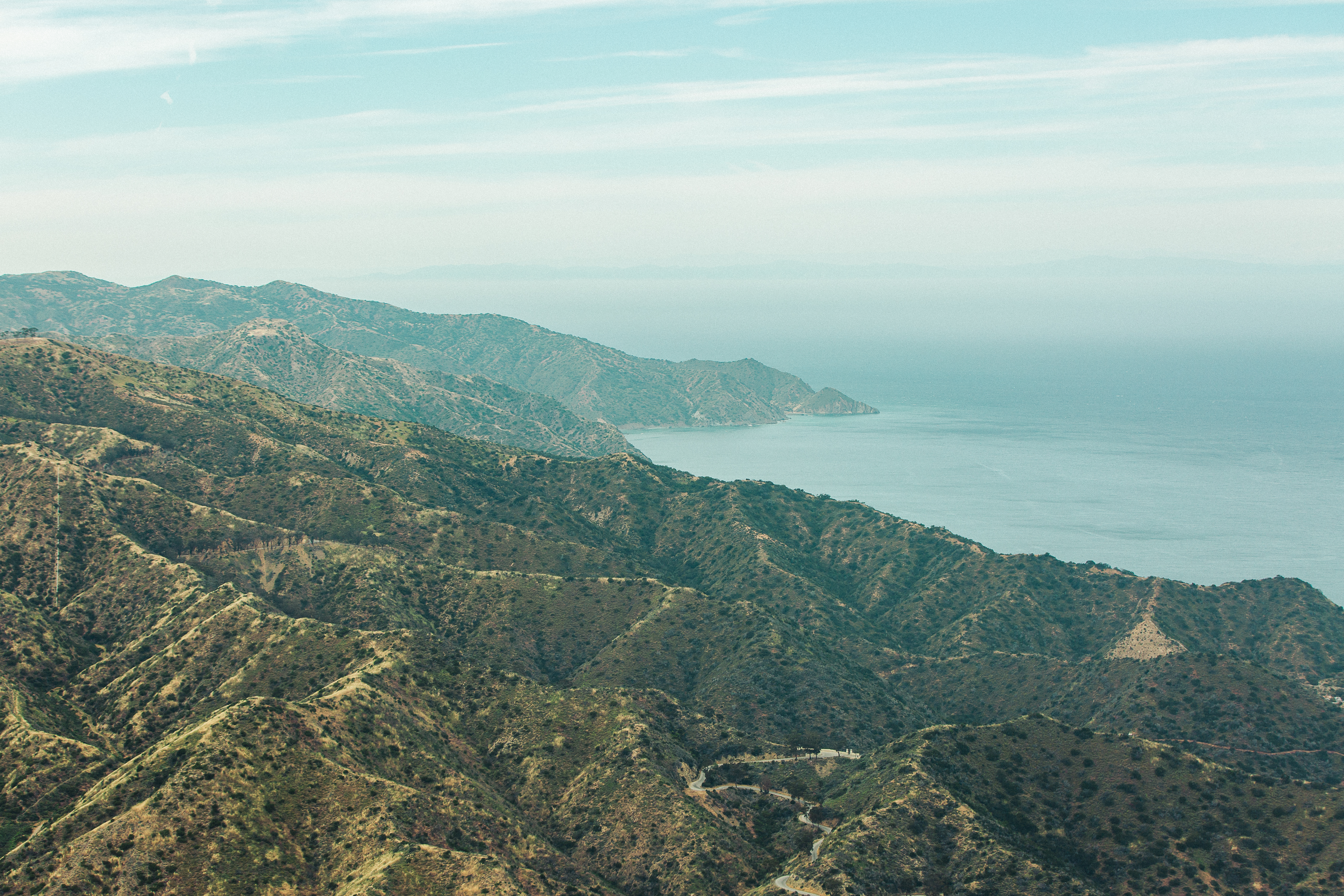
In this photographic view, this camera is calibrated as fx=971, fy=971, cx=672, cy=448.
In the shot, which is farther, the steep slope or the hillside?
the steep slope

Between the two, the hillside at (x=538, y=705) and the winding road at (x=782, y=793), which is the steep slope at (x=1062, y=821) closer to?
the hillside at (x=538, y=705)

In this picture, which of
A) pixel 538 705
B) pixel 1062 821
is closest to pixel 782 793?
pixel 1062 821

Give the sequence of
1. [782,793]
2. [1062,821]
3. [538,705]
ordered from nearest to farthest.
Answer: [1062,821], [782,793], [538,705]

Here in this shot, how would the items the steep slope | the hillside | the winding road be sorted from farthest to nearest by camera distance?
the winding road
the steep slope
the hillside

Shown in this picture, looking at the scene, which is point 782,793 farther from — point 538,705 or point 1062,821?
point 538,705

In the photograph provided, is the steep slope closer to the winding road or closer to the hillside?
the hillside

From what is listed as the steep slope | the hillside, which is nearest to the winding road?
the hillside

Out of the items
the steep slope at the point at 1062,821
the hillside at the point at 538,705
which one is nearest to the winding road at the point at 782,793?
the hillside at the point at 538,705

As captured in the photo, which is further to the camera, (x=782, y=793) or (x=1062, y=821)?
(x=782, y=793)

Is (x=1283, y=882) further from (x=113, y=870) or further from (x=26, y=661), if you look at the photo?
(x=26, y=661)
